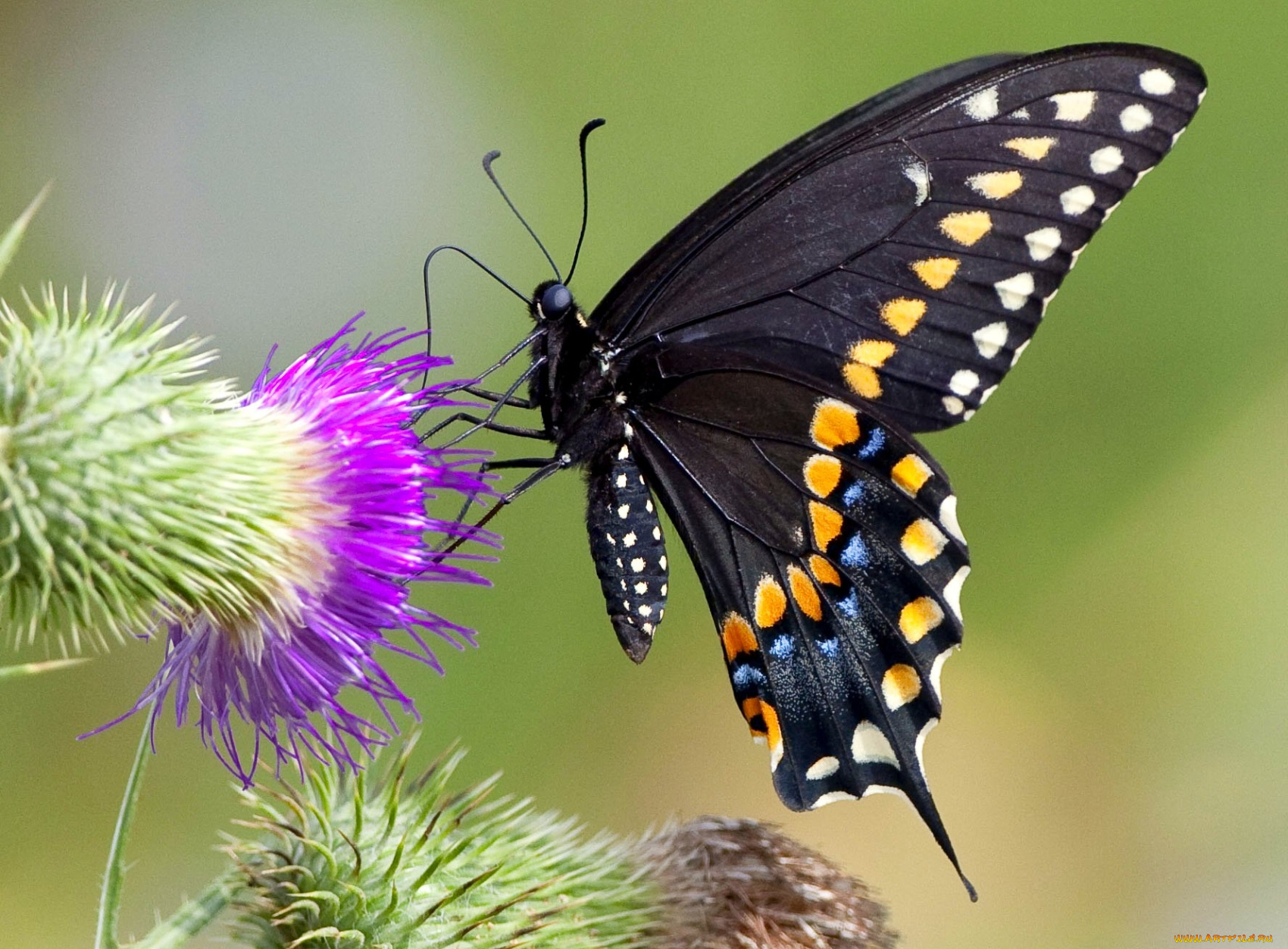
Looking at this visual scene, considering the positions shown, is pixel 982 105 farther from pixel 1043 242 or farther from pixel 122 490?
pixel 122 490

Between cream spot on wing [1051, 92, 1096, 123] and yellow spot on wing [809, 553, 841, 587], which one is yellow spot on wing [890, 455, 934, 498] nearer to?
yellow spot on wing [809, 553, 841, 587]

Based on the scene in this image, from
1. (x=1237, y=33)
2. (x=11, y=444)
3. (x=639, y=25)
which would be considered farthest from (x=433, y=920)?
(x=1237, y=33)

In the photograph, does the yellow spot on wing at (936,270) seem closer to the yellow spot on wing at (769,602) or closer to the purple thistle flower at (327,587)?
the yellow spot on wing at (769,602)

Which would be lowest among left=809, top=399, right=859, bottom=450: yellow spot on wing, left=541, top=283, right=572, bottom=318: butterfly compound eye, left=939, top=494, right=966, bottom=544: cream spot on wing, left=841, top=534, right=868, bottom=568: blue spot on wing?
left=841, top=534, right=868, bottom=568: blue spot on wing

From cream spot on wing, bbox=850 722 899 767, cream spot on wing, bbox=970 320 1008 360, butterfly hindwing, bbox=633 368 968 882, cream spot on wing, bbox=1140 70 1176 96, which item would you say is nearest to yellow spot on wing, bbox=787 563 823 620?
butterfly hindwing, bbox=633 368 968 882

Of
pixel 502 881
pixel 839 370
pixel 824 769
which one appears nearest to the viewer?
pixel 502 881

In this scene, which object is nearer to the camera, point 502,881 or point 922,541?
point 502,881

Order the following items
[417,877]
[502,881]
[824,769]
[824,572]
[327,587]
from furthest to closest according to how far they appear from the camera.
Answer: [824,572]
[824,769]
[502,881]
[417,877]
[327,587]

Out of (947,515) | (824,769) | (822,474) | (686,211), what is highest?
(686,211)

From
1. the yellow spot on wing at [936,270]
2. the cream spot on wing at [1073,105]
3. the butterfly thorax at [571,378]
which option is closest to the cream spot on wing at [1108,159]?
the cream spot on wing at [1073,105]

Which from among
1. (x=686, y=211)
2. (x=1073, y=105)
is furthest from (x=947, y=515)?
(x=686, y=211)
